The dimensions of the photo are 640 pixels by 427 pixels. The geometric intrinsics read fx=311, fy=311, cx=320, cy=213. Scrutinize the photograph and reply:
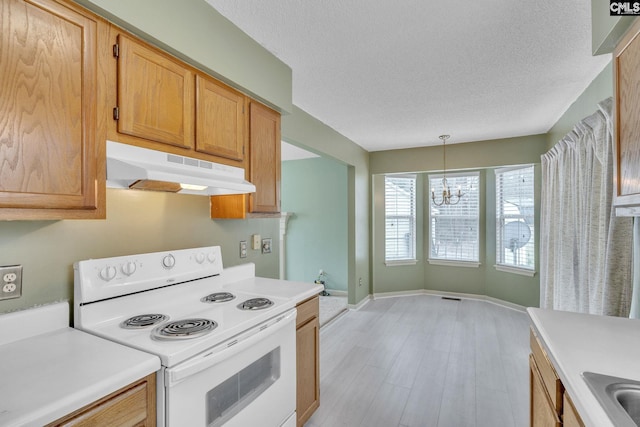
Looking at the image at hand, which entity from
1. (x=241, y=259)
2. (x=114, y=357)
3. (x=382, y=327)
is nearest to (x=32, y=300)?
(x=114, y=357)

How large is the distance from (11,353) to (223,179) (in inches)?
41.8

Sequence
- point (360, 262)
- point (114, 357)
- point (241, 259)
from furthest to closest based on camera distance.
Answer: point (360, 262) → point (241, 259) → point (114, 357)

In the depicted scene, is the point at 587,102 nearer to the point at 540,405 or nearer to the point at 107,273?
the point at 540,405

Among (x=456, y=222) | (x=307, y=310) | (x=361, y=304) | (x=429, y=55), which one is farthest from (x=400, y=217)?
(x=307, y=310)

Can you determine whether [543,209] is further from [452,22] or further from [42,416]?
[42,416]

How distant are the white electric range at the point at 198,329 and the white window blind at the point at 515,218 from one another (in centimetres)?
408

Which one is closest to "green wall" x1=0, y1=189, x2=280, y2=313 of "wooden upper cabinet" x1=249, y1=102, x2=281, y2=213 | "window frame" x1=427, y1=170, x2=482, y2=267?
"wooden upper cabinet" x1=249, y1=102, x2=281, y2=213

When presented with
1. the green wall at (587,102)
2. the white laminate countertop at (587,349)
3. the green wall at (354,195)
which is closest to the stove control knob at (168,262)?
the white laminate countertop at (587,349)

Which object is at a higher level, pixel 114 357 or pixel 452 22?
pixel 452 22

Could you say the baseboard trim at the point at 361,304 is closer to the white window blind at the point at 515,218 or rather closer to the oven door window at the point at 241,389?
the white window blind at the point at 515,218

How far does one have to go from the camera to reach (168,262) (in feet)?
5.58

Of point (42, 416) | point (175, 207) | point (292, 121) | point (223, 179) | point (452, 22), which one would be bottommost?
point (42, 416)

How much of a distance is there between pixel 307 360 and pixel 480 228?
4.30m

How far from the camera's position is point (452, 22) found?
1.85 meters
